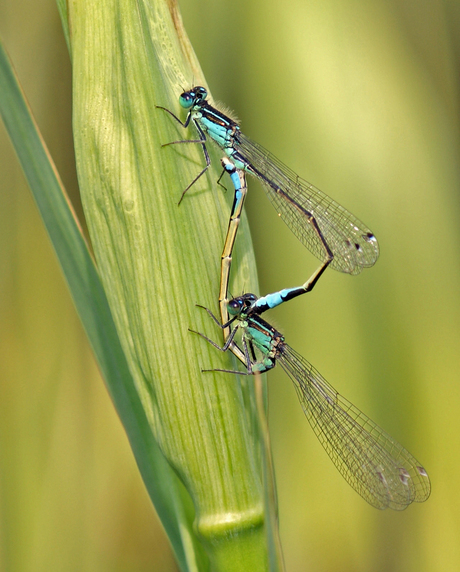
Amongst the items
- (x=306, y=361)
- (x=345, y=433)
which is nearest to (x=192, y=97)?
(x=306, y=361)

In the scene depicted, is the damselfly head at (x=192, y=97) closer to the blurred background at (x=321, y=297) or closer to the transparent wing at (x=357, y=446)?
the blurred background at (x=321, y=297)

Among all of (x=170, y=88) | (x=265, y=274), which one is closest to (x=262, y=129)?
(x=265, y=274)

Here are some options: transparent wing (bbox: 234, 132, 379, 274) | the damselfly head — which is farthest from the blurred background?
the damselfly head

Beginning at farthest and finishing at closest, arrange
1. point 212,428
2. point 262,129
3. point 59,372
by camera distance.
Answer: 1. point 262,129
2. point 59,372
3. point 212,428

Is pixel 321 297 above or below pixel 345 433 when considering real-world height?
above

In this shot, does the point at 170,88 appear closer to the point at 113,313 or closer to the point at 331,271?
the point at 113,313

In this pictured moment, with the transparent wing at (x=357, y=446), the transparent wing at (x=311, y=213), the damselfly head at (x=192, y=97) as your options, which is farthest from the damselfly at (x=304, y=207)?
the transparent wing at (x=357, y=446)

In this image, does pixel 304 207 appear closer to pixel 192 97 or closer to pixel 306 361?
pixel 306 361
